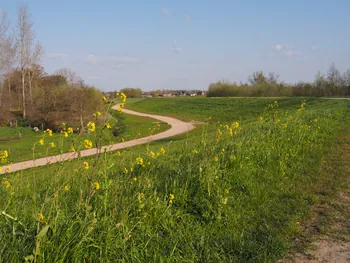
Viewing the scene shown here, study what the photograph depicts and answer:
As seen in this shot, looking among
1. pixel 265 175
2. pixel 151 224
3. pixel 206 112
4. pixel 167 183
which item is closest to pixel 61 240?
pixel 151 224

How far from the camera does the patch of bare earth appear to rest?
3451 mm

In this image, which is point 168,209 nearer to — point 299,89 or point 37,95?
point 37,95

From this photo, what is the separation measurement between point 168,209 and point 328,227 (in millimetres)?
1771

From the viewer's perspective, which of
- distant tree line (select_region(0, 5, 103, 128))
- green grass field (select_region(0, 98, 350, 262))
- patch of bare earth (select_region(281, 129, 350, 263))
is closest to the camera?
green grass field (select_region(0, 98, 350, 262))

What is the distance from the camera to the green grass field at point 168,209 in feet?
9.56

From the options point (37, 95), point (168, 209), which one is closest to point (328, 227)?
point (168, 209)

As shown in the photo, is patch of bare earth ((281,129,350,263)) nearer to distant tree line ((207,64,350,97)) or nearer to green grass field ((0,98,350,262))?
green grass field ((0,98,350,262))

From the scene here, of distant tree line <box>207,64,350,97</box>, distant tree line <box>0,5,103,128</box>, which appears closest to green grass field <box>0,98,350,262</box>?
distant tree line <box>0,5,103,128</box>

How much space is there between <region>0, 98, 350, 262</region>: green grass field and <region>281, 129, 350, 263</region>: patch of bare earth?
5.4 inches

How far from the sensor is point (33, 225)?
2959mm

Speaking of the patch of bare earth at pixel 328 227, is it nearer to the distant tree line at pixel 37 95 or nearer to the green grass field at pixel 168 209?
the green grass field at pixel 168 209

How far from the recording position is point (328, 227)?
13.4 ft

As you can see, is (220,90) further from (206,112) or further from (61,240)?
(61,240)

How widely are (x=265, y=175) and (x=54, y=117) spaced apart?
81.0ft
